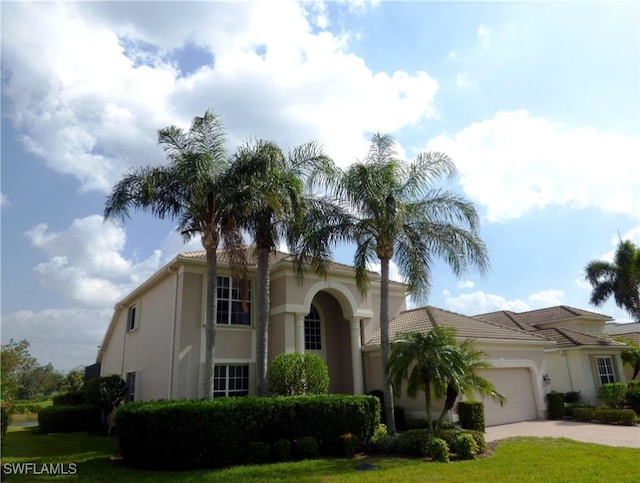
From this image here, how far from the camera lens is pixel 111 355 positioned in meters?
29.0

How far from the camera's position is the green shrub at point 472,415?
56.9 ft

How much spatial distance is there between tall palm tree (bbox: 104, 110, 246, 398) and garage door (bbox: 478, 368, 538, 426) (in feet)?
42.3

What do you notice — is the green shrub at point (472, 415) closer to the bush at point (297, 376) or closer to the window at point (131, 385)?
the bush at point (297, 376)

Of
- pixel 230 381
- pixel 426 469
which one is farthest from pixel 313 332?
pixel 426 469

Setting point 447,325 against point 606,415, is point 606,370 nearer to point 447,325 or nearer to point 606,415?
point 606,415

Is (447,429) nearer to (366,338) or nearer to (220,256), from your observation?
(366,338)

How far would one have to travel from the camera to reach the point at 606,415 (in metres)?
19.9

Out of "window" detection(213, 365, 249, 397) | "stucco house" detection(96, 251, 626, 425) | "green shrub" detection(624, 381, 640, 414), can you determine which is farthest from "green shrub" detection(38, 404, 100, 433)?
"green shrub" detection(624, 381, 640, 414)

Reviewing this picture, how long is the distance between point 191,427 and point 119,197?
8.70 metres

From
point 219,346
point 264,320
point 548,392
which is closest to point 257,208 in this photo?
point 264,320

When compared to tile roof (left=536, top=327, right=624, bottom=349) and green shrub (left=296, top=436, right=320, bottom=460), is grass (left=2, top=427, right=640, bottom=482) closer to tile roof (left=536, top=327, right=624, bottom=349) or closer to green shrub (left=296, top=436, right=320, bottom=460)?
green shrub (left=296, top=436, right=320, bottom=460)

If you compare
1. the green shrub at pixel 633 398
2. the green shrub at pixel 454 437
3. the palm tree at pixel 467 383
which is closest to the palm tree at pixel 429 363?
the palm tree at pixel 467 383

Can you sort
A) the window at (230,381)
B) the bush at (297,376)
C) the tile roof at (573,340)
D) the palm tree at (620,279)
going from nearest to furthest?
the bush at (297,376) < the window at (230,381) < the tile roof at (573,340) < the palm tree at (620,279)

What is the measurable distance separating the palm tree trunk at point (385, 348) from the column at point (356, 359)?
4.37m
